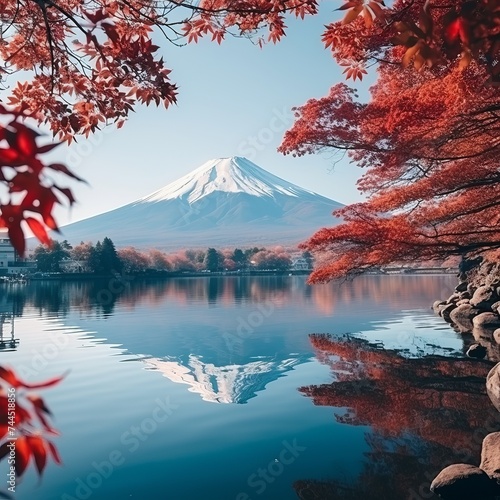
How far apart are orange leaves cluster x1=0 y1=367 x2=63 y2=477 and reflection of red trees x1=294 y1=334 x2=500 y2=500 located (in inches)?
177

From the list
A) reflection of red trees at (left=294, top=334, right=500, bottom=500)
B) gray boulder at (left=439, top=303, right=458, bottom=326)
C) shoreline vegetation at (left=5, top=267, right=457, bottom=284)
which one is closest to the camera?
reflection of red trees at (left=294, top=334, right=500, bottom=500)

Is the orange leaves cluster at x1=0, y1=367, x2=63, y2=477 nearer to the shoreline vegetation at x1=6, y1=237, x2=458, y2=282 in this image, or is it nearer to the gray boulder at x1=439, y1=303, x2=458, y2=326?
the gray boulder at x1=439, y1=303, x2=458, y2=326

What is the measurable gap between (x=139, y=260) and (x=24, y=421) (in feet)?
226

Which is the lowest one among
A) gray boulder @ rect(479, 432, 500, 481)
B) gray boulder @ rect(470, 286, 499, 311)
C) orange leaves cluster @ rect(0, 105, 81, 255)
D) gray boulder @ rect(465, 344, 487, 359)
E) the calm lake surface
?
the calm lake surface

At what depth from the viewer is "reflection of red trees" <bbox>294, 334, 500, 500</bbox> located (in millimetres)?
5223

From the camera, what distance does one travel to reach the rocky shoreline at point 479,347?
4.72 meters

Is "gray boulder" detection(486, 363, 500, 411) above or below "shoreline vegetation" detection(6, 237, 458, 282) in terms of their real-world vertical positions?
below

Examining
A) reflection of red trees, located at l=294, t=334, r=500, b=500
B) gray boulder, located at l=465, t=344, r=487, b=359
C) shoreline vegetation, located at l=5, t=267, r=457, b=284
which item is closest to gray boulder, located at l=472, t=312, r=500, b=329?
gray boulder, located at l=465, t=344, r=487, b=359

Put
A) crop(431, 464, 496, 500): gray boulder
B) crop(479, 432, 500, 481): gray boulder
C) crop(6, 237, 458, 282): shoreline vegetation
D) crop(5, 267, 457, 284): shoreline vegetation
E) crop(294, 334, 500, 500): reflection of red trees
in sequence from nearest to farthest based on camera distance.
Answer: crop(431, 464, 496, 500): gray boulder < crop(479, 432, 500, 481): gray boulder < crop(294, 334, 500, 500): reflection of red trees < crop(6, 237, 458, 282): shoreline vegetation < crop(5, 267, 457, 284): shoreline vegetation

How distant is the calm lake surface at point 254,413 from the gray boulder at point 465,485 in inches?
10.7

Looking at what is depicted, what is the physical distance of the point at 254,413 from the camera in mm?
7949

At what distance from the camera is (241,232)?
187375mm

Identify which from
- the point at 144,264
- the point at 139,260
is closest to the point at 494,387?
the point at 139,260

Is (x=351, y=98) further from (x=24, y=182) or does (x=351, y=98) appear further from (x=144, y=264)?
(x=144, y=264)
